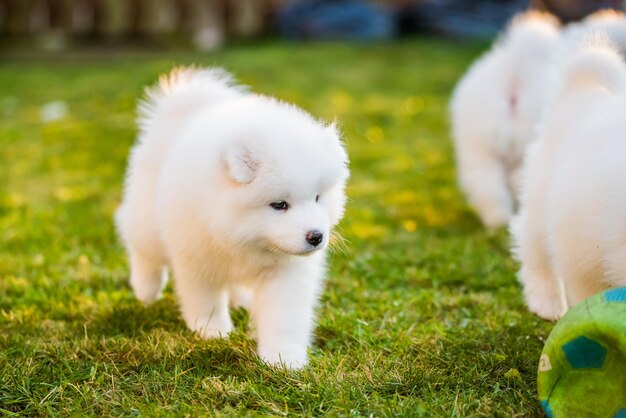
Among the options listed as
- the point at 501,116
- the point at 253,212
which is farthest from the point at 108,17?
the point at 253,212

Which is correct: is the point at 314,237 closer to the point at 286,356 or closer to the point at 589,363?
the point at 286,356

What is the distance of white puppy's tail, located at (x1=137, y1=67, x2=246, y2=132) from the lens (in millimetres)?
3957

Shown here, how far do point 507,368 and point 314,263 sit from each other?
84 centimetres

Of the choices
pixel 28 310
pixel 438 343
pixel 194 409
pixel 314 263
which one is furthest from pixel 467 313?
pixel 28 310

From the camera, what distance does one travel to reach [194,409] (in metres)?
2.81

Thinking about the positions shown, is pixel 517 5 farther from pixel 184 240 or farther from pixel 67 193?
pixel 184 240

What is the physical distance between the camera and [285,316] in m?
3.33

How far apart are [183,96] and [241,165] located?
0.97 meters

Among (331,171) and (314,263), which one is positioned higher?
(331,171)

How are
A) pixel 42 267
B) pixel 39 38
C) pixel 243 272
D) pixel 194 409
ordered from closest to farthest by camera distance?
pixel 194 409 → pixel 243 272 → pixel 42 267 → pixel 39 38

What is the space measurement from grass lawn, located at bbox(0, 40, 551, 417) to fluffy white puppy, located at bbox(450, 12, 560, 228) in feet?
0.88

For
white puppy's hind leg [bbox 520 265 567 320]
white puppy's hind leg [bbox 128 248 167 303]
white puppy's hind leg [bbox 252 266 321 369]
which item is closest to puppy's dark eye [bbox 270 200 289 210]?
white puppy's hind leg [bbox 252 266 321 369]

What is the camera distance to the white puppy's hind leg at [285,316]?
3.27 m

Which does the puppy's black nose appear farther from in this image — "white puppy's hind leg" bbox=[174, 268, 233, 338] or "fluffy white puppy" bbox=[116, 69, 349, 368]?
"white puppy's hind leg" bbox=[174, 268, 233, 338]
